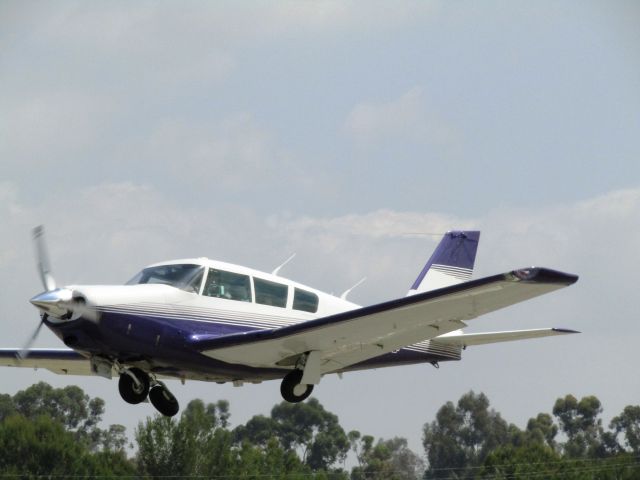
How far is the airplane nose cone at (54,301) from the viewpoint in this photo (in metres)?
17.6

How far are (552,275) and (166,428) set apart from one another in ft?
183

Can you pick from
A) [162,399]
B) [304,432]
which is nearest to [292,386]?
[162,399]

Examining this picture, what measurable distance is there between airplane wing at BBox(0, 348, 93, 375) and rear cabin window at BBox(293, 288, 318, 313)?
469cm

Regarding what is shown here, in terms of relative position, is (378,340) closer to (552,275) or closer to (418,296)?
(418,296)

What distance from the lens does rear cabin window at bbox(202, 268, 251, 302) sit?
19016 millimetres

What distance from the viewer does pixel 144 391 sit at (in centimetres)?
1914

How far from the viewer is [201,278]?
62.2 feet

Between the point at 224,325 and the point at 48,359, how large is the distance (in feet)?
16.4

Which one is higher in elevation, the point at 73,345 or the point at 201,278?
the point at 201,278

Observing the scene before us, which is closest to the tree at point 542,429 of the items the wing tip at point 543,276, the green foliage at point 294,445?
the green foliage at point 294,445

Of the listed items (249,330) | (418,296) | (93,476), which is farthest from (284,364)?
(93,476)

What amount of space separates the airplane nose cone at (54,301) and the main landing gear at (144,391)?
1797 mm

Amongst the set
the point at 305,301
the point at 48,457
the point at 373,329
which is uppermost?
the point at 48,457

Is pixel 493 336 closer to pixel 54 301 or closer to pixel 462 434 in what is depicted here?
pixel 54 301
